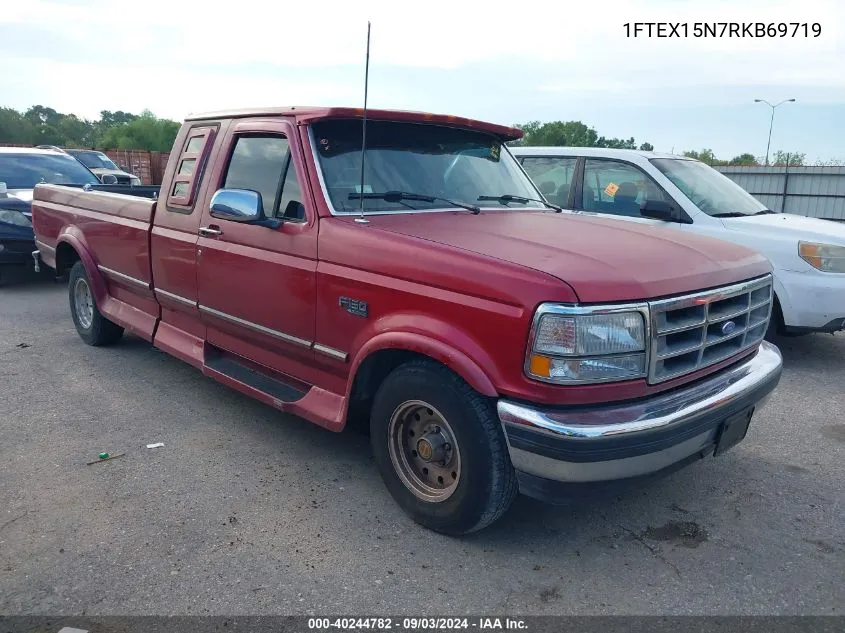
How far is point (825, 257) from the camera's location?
5.79 metres

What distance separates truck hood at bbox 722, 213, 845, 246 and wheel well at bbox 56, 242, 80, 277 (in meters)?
6.04

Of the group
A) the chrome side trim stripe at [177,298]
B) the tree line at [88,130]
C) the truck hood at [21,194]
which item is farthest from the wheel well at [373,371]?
the tree line at [88,130]

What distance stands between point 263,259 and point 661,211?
12.5ft

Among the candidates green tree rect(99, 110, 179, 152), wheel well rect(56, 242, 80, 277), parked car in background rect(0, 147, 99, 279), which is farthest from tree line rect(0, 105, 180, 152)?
wheel well rect(56, 242, 80, 277)

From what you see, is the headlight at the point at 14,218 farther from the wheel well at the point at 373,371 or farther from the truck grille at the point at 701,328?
the truck grille at the point at 701,328

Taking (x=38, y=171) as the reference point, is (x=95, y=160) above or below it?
above

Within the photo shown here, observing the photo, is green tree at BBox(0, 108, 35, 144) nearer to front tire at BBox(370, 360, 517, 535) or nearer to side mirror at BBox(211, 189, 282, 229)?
side mirror at BBox(211, 189, 282, 229)

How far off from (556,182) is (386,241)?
4.41m

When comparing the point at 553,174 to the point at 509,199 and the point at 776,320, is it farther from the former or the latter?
the point at 509,199

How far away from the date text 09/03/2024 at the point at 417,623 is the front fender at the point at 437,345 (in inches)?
35.0

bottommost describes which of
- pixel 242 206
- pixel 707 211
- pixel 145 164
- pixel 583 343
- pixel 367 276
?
pixel 583 343

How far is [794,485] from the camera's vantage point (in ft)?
12.8

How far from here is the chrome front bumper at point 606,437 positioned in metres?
2.73

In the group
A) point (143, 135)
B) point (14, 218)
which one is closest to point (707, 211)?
point (14, 218)
